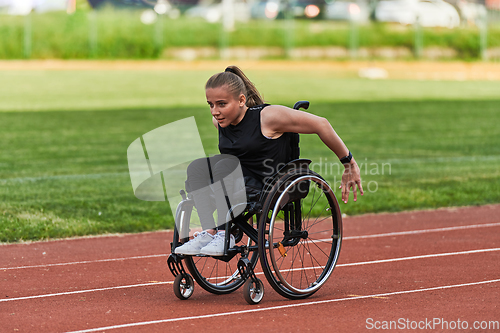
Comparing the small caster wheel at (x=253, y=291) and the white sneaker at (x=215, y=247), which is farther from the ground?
the white sneaker at (x=215, y=247)

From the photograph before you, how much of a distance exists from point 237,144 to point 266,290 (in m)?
1.10

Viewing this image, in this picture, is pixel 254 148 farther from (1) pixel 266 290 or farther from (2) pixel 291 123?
(1) pixel 266 290

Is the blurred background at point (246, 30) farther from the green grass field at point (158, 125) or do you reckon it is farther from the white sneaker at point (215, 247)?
the white sneaker at point (215, 247)

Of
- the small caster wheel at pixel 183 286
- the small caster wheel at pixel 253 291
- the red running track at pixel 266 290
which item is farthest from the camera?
the small caster wheel at pixel 183 286

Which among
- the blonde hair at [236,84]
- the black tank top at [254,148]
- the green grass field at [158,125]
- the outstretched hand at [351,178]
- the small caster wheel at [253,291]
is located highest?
the blonde hair at [236,84]

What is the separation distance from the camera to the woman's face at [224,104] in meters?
4.43

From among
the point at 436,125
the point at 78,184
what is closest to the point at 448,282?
the point at 78,184

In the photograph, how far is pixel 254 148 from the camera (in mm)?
4457

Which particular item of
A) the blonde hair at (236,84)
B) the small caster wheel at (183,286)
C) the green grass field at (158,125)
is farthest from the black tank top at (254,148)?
the green grass field at (158,125)

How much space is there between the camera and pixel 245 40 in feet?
139

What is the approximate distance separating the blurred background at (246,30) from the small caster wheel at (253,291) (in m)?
37.5

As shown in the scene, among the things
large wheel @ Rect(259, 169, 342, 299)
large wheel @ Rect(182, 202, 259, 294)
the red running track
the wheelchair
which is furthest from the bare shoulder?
the red running track

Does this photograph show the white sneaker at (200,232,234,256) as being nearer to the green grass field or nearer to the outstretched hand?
the outstretched hand

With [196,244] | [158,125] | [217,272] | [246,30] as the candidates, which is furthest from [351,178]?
[246,30]
